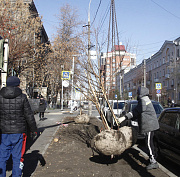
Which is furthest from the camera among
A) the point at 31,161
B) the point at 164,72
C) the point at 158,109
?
the point at 164,72

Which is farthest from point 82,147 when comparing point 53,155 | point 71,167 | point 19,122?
point 19,122

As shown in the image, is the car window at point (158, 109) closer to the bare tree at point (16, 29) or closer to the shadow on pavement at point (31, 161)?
the shadow on pavement at point (31, 161)

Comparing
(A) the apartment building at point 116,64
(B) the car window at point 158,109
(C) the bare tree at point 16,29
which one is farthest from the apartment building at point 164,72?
(A) the apartment building at point 116,64

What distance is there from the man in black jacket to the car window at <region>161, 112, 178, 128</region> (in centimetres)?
330

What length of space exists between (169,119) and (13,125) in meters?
3.75

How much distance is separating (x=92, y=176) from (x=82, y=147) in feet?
8.54

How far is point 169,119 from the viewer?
18.7 ft

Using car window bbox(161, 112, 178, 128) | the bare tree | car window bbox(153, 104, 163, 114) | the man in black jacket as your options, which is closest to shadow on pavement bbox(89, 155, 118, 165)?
car window bbox(161, 112, 178, 128)

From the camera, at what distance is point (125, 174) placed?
4.70 metres

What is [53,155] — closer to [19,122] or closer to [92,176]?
[92,176]

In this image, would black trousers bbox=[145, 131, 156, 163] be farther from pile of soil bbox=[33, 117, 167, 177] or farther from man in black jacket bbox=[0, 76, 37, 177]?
man in black jacket bbox=[0, 76, 37, 177]

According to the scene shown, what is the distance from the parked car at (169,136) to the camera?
16.3ft

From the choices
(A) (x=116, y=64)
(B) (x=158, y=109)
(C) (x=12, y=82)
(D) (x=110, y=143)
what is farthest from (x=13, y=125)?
(B) (x=158, y=109)

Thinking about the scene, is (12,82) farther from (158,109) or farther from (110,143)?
(158,109)
